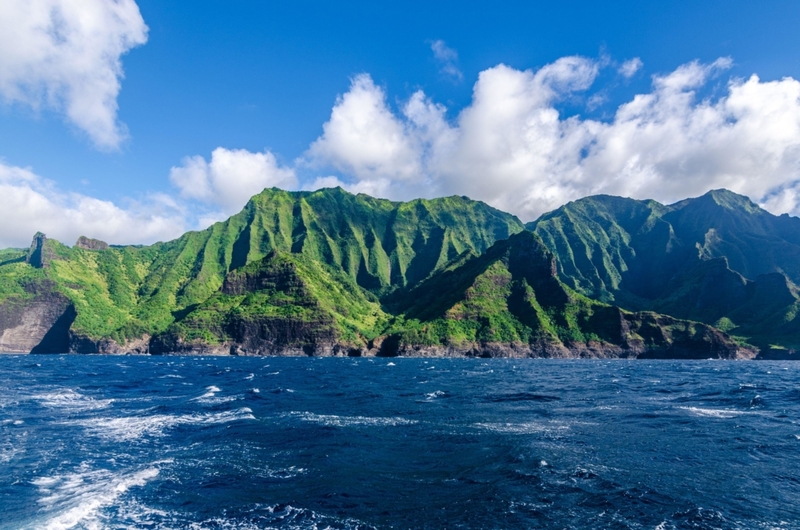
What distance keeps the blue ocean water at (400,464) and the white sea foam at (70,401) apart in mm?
721

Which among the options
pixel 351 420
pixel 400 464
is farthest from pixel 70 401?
pixel 400 464

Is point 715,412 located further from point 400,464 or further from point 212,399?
point 212,399

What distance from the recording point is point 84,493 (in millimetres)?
29766

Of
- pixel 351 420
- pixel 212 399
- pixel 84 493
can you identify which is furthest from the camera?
pixel 212 399

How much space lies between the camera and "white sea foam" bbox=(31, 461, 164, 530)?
83.8 feet

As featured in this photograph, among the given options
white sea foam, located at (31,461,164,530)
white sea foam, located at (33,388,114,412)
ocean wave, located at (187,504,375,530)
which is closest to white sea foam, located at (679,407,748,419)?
ocean wave, located at (187,504,375,530)

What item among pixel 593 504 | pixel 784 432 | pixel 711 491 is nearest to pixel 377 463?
pixel 593 504

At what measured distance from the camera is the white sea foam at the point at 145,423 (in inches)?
1778

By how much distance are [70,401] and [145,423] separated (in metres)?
24.8

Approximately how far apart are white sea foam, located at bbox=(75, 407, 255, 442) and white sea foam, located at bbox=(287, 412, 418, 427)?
708cm

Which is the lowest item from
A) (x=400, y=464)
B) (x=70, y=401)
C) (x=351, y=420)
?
(x=400, y=464)

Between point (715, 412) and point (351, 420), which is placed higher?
point (351, 420)

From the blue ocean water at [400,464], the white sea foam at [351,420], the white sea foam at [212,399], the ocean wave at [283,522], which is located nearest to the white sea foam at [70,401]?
the blue ocean water at [400,464]

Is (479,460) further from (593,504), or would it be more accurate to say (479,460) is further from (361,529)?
(361,529)
